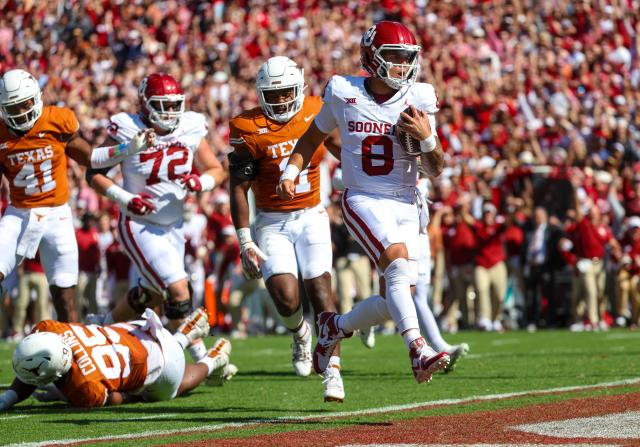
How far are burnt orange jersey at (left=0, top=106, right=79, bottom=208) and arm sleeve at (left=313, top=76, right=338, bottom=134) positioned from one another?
2.39 m

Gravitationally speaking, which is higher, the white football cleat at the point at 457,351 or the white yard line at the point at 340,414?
the white yard line at the point at 340,414

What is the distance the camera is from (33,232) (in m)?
8.16

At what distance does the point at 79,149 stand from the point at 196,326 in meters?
1.74

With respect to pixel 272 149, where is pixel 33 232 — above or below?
below

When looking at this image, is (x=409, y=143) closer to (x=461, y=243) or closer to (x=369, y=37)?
(x=369, y=37)

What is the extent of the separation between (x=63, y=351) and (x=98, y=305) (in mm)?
10438

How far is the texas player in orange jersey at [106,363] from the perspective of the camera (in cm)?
605

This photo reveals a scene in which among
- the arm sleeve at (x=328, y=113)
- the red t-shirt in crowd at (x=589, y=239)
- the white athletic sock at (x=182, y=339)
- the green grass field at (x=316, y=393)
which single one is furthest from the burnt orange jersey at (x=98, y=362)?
the red t-shirt in crowd at (x=589, y=239)

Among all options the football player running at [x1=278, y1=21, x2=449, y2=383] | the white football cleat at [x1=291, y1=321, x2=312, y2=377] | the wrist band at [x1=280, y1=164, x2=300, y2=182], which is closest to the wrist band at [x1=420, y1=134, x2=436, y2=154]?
the football player running at [x1=278, y1=21, x2=449, y2=383]

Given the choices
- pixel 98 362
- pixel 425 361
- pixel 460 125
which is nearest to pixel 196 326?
pixel 98 362

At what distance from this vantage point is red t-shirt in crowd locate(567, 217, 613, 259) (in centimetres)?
1488

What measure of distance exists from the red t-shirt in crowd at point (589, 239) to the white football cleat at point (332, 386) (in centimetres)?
908

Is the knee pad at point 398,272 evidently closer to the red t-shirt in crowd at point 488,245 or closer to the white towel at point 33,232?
the white towel at point 33,232

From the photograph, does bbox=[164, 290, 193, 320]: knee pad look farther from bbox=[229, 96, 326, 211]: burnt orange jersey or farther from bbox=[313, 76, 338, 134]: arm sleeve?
bbox=[313, 76, 338, 134]: arm sleeve
